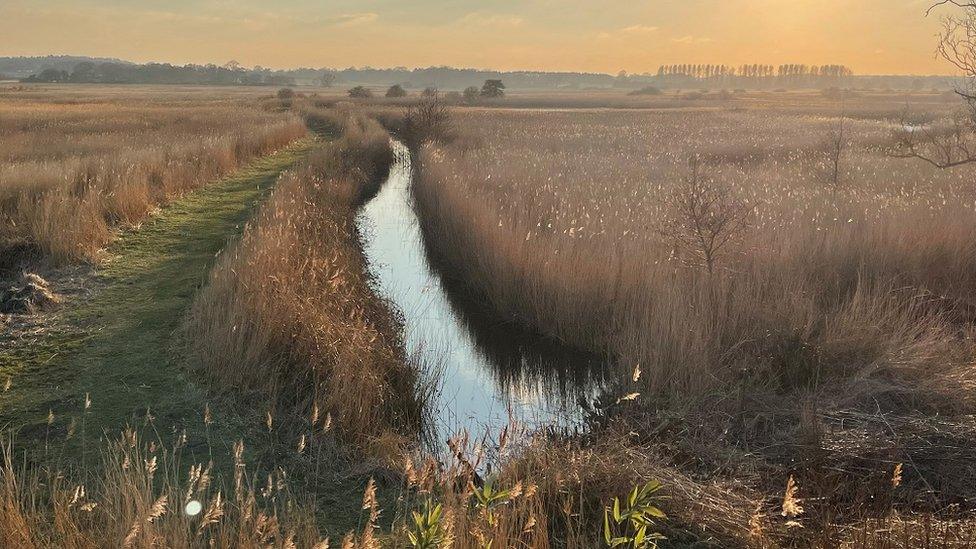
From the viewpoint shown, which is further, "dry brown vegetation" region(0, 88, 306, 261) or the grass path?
"dry brown vegetation" region(0, 88, 306, 261)

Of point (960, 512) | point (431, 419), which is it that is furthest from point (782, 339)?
point (431, 419)

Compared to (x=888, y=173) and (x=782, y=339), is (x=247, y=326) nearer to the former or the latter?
(x=782, y=339)

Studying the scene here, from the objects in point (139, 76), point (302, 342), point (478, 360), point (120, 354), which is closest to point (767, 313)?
point (478, 360)

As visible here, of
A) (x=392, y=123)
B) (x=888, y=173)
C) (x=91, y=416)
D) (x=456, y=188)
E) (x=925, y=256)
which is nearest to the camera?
(x=91, y=416)

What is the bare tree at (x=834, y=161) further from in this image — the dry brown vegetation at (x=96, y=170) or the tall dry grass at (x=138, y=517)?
the dry brown vegetation at (x=96, y=170)

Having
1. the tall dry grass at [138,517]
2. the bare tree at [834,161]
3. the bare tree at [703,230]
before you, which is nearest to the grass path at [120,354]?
the tall dry grass at [138,517]

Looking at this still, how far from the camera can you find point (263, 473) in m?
4.37

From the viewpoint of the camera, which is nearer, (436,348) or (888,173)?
(436,348)

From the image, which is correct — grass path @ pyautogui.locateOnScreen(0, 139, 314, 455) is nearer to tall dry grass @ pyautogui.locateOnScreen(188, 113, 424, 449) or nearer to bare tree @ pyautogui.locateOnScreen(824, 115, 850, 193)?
tall dry grass @ pyautogui.locateOnScreen(188, 113, 424, 449)

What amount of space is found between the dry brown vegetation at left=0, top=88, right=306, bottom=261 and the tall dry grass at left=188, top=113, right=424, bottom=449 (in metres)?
2.55

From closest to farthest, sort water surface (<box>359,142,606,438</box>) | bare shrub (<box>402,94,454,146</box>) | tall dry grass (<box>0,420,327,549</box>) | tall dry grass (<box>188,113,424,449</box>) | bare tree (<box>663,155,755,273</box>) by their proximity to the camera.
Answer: tall dry grass (<box>0,420,327,549</box>) < tall dry grass (<box>188,113,424,449</box>) < water surface (<box>359,142,606,438</box>) < bare tree (<box>663,155,755,273</box>) < bare shrub (<box>402,94,454,146</box>)

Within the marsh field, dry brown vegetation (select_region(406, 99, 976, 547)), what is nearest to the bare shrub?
dry brown vegetation (select_region(406, 99, 976, 547))

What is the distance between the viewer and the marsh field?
3.57 metres

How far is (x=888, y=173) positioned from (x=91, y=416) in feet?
51.8
